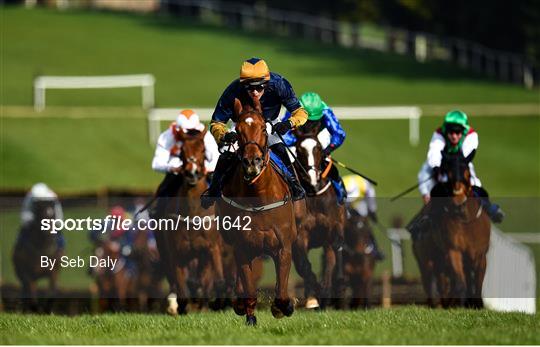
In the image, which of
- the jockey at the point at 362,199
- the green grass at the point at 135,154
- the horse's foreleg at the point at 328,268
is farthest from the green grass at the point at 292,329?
the green grass at the point at 135,154

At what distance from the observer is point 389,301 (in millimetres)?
21203

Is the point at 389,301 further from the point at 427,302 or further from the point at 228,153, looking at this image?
the point at 228,153

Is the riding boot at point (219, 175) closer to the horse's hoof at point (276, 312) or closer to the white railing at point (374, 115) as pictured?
the horse's hoof at point (276, 312)

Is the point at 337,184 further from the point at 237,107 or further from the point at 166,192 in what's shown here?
the point at 237,107

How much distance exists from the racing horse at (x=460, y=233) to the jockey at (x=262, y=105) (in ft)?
9.24

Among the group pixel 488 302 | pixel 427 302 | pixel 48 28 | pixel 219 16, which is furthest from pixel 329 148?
pixel 219 16

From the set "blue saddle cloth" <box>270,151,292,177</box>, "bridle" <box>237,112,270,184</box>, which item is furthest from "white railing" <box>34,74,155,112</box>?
"bridle" <box>237,112,270,184</box>

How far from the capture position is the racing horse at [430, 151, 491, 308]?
53.4ft

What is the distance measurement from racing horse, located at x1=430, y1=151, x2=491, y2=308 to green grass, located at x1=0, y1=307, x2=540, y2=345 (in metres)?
1.53

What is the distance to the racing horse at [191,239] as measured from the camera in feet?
52.6

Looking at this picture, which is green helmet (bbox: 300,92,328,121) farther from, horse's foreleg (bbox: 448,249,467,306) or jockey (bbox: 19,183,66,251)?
jockey (bbox: 19,183,66,251)

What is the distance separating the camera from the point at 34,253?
22438mm

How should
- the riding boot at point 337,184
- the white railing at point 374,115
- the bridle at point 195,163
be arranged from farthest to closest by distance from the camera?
the white railing at point 374,115, the riding boot at point 337,184, the bridle at point 195,163

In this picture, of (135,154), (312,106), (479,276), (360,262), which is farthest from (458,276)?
(135,154)
